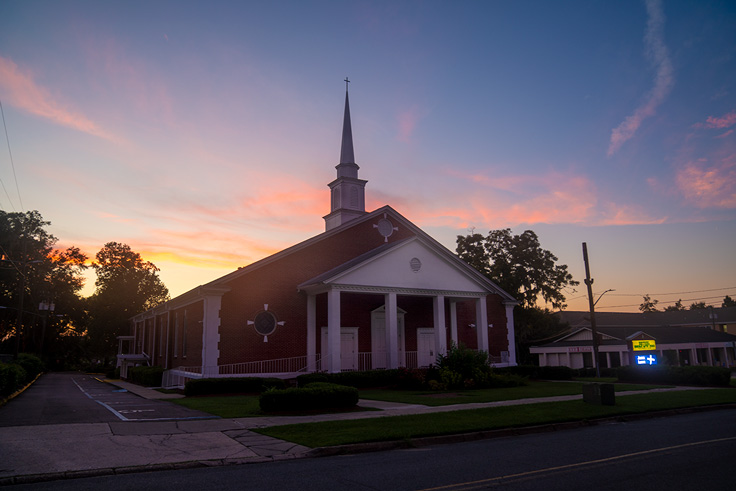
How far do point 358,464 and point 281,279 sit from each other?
18.1 meters

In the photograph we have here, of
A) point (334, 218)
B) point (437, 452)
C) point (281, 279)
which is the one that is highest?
point (334, 218)

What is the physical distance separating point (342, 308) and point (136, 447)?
1833cm

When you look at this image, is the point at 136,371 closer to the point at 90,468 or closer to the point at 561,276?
the point at 90,468

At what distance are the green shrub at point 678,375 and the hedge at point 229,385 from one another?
20.3 metres

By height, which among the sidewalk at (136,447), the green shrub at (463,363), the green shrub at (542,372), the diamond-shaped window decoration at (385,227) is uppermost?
the diamond-shaped window decoration at (385,227)

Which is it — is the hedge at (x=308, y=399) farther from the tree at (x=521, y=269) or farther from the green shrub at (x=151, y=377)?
the tree at (x=521, y=269)

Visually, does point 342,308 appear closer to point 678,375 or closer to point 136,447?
point 678,375

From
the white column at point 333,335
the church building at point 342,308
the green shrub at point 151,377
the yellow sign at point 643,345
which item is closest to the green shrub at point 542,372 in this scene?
the church building at point 342,308

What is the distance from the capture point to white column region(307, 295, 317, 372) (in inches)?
1025

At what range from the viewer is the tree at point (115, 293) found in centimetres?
6481

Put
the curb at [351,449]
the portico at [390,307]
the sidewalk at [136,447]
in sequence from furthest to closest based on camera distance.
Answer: the portico at [390,307] < the sidewalk at [136,447] < the curb at [351,449]

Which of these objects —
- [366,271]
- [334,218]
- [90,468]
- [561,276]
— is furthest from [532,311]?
[90,468]

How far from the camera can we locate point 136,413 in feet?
49.1

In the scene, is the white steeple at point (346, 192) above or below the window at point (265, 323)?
above
